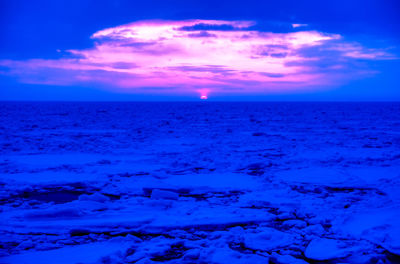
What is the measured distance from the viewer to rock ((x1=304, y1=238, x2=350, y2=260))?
107 inches

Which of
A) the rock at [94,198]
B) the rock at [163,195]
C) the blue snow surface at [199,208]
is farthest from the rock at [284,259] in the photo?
the rock at [94,198]

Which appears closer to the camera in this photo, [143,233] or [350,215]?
[143,233]

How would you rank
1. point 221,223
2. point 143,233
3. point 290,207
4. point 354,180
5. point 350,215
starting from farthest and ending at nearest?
point 354,180 < point 290,207 < point 350,215 < point 221,223 < point 143,233

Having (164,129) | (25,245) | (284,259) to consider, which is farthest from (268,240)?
(164,129)

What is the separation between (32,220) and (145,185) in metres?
1.71

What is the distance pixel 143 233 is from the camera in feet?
10.4

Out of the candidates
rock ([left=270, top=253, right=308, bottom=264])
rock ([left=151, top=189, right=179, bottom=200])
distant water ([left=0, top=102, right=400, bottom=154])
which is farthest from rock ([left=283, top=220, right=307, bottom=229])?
distant water ([left=0, top=102, right=400, bottom=154])

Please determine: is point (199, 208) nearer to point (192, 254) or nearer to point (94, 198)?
point (192, 254)

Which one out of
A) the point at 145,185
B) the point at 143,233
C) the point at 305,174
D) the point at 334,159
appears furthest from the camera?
the point at 334,159

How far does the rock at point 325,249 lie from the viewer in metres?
2.72

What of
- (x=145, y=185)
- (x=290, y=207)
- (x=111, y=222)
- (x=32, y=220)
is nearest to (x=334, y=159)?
(x=290, y=207)

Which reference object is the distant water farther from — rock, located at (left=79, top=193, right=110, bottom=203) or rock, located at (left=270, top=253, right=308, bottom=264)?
rock, located at (left=270, top=253, right=308, bottom=264)

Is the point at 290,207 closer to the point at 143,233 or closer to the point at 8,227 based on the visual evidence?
the point at 143,233

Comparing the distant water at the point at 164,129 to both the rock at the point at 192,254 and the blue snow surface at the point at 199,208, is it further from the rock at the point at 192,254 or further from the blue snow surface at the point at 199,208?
the rock at the point at 192,254
